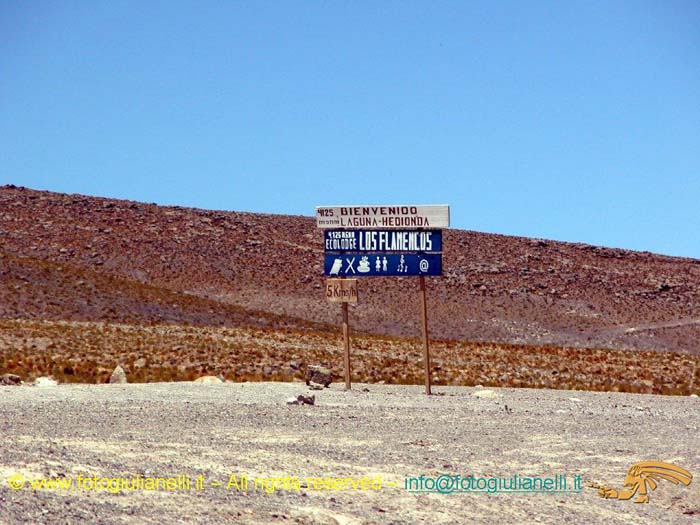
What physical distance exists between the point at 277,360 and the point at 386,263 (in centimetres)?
1183

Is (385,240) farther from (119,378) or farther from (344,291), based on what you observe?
(119,378)

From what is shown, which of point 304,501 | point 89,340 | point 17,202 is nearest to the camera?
point 304,501

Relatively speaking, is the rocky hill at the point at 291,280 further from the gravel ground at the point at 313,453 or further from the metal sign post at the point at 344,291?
the gravel ground at the point at 313,453

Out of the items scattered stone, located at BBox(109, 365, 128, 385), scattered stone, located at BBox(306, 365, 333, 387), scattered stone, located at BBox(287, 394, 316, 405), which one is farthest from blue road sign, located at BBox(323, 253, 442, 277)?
scattered stone, located at BBox(287, 394, 316, 405)

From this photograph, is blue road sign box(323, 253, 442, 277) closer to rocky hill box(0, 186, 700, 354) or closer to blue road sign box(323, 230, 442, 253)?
blue road sign box(323, 230, 442, 253)

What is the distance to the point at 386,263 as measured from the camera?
70.0 ft

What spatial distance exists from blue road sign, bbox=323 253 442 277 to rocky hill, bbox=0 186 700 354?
31.5 m

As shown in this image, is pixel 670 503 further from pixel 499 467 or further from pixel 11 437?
pixel 11 437

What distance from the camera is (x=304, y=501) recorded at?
28.5ft

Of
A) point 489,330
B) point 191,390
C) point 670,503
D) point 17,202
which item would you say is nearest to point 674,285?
point 489,330

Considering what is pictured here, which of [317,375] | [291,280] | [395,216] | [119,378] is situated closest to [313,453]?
[317,375]

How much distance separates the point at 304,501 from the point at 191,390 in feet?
31.3

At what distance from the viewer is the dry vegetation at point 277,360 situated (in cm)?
2688

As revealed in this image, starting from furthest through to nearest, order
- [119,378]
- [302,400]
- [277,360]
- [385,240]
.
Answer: [277,360]
[385,240]
[119,378]
[302,400]
